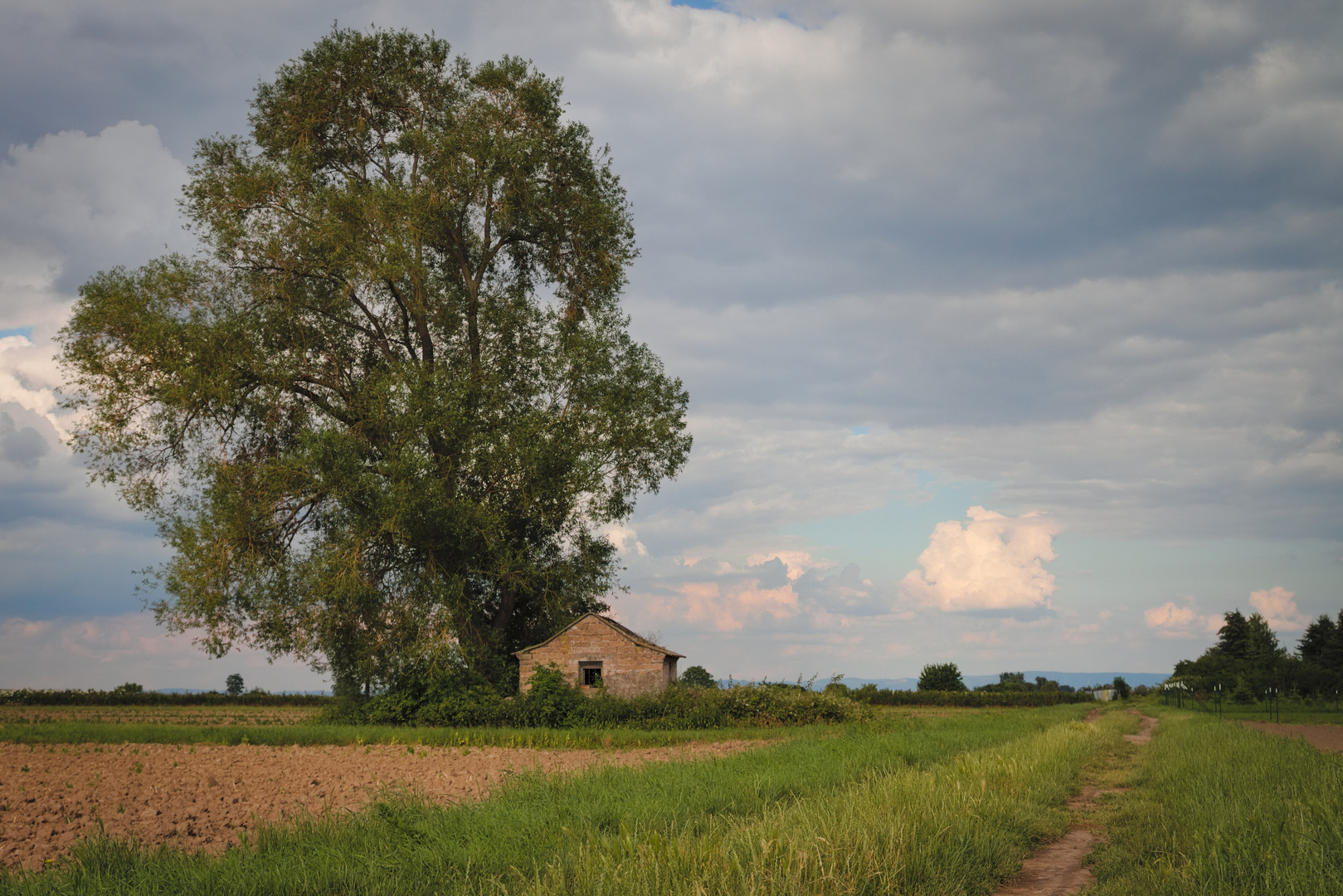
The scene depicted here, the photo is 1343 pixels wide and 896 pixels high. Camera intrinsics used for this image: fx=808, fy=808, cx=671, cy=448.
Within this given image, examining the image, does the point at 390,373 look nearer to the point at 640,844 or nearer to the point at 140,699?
the point at 640,844

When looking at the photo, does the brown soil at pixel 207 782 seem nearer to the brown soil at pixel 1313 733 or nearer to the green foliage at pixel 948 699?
the brown soil at pixel 1313 733

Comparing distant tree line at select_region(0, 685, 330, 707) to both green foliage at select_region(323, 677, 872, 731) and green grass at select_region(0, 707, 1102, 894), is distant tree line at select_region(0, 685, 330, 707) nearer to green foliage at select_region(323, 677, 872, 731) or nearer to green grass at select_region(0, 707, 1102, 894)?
green foliage at select_region(323, 677, 872, 731)

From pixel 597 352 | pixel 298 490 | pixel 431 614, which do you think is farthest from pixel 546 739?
pixel 597 352

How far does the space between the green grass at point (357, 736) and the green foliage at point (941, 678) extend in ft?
192

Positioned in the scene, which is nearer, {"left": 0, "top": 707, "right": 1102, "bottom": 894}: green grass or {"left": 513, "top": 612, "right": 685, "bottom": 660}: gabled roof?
{"left": 0, "top": 707, "right": 1102, "bottom": 894}: green grass

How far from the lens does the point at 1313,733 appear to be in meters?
28.5

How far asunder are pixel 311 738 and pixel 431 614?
17.1 ft

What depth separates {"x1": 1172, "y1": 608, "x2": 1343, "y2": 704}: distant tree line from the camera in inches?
1992

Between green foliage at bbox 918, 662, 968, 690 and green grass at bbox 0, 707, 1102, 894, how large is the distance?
7221cm

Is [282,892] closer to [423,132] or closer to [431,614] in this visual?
[431,614]

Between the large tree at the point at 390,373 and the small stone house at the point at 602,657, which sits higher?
the large tree at the point at 390,373

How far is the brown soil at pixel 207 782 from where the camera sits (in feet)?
32.1

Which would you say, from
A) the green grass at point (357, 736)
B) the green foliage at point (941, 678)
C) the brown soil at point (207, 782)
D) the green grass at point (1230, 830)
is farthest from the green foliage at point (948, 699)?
the green grass at point (1230, 830)

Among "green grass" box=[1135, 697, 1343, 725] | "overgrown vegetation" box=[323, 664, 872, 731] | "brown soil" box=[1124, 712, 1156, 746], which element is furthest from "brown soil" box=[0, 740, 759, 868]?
"green grass" box=[1135, 697, 1343, 725]
